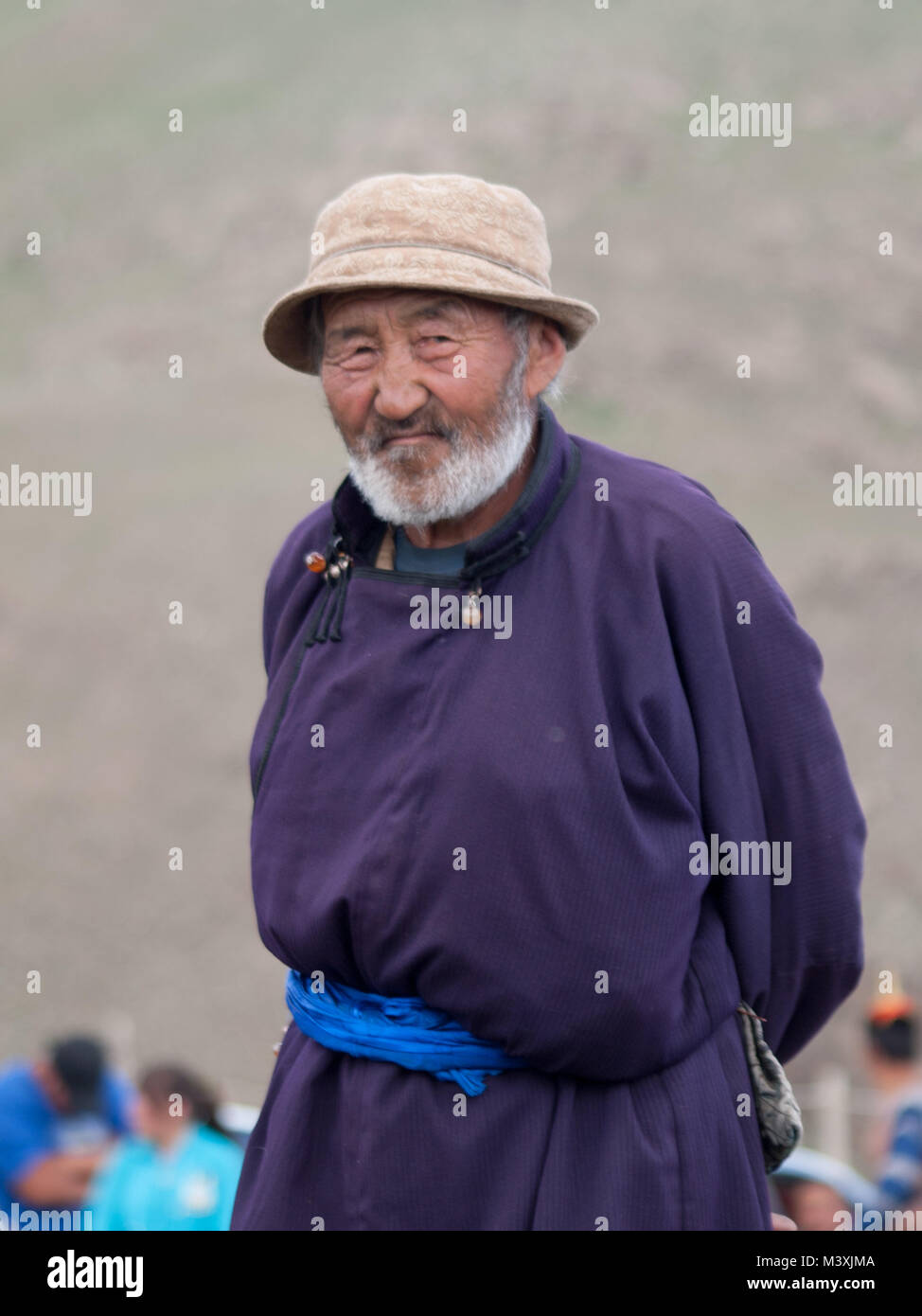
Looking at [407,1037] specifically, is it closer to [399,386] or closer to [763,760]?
[763,760]

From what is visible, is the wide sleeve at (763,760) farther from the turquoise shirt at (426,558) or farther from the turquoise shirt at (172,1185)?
the turquoise shirt at (172,1185)

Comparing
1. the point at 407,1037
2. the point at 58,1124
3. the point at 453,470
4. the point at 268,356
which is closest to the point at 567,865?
the point at 407,1037

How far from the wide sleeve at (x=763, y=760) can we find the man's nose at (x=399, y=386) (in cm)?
46

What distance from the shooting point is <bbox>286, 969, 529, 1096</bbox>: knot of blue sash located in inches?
88.9

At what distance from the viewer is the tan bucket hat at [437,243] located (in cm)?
235

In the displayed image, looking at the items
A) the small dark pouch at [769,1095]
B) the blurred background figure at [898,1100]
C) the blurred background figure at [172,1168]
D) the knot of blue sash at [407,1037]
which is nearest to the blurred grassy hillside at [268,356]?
the blurred background figure at [172,1168]

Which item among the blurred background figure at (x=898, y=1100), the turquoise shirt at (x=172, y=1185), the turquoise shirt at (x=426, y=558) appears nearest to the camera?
the turquoise shirt at (x=426, y=558)

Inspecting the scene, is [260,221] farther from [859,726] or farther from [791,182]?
[859,726]

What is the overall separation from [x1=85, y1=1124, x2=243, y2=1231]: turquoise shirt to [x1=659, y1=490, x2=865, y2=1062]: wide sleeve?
242cm

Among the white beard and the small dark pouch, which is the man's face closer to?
the white beard

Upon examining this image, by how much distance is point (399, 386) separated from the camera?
237 centimetres

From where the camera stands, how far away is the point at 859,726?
14.9 meters

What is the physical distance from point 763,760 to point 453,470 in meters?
0.67

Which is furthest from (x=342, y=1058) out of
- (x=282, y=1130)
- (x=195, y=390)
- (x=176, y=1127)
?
(x=195, y=390)
